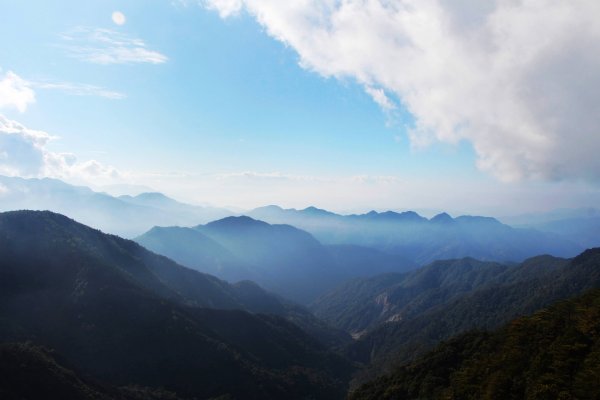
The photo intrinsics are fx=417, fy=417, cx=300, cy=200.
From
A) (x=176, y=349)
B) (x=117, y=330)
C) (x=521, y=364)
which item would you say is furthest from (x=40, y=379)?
(x=521, y=364)

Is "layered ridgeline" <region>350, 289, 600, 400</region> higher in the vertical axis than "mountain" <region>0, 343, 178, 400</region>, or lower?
higher

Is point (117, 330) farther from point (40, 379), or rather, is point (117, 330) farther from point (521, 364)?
point (521, 364)

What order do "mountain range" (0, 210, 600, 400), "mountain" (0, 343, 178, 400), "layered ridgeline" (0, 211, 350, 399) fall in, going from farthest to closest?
"layered ridgeline" (0, 211, 350, 399)
"mountain" (0, 343, 178, 400)
"mountain range" (0, 210, 600, 400)

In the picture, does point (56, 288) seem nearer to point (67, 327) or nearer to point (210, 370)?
point (67, 327)

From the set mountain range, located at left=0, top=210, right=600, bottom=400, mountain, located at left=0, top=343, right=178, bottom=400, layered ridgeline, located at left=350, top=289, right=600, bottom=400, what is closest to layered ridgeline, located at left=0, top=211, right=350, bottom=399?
mountain range, located at left=0, top=210, right=600, bottom=400

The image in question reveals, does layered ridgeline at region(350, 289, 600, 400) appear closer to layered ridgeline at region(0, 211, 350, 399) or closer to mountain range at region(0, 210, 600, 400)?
mountain range at region(0, 210, 600, 400)

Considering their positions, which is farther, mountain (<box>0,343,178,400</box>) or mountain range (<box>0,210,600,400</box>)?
mountain (<box>0,343,178,400</box>)

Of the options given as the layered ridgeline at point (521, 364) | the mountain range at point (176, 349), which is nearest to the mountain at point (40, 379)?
the mountain range at point (176, 349)

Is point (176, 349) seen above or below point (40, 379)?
below
